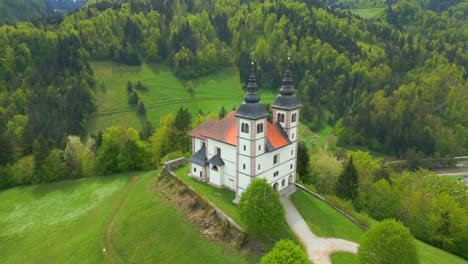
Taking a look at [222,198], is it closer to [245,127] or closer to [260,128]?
[245,127]

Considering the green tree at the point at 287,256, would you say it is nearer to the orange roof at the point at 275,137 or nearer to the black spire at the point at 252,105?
the black spire at the point at 252,105

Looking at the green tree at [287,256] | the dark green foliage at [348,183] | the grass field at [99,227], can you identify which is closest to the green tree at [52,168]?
the grass field at [99,227]

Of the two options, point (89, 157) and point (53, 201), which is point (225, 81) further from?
point (53, 201)

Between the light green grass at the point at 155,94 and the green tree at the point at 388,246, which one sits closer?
the green tree at the point at 388,246

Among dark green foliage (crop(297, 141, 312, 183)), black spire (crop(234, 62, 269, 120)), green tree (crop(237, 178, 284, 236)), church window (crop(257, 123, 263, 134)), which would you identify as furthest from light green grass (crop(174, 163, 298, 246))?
dark green foliage (crop(297, 141, 312, 183))

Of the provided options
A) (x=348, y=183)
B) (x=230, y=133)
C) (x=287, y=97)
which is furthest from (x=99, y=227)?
(x=348, y=183)
